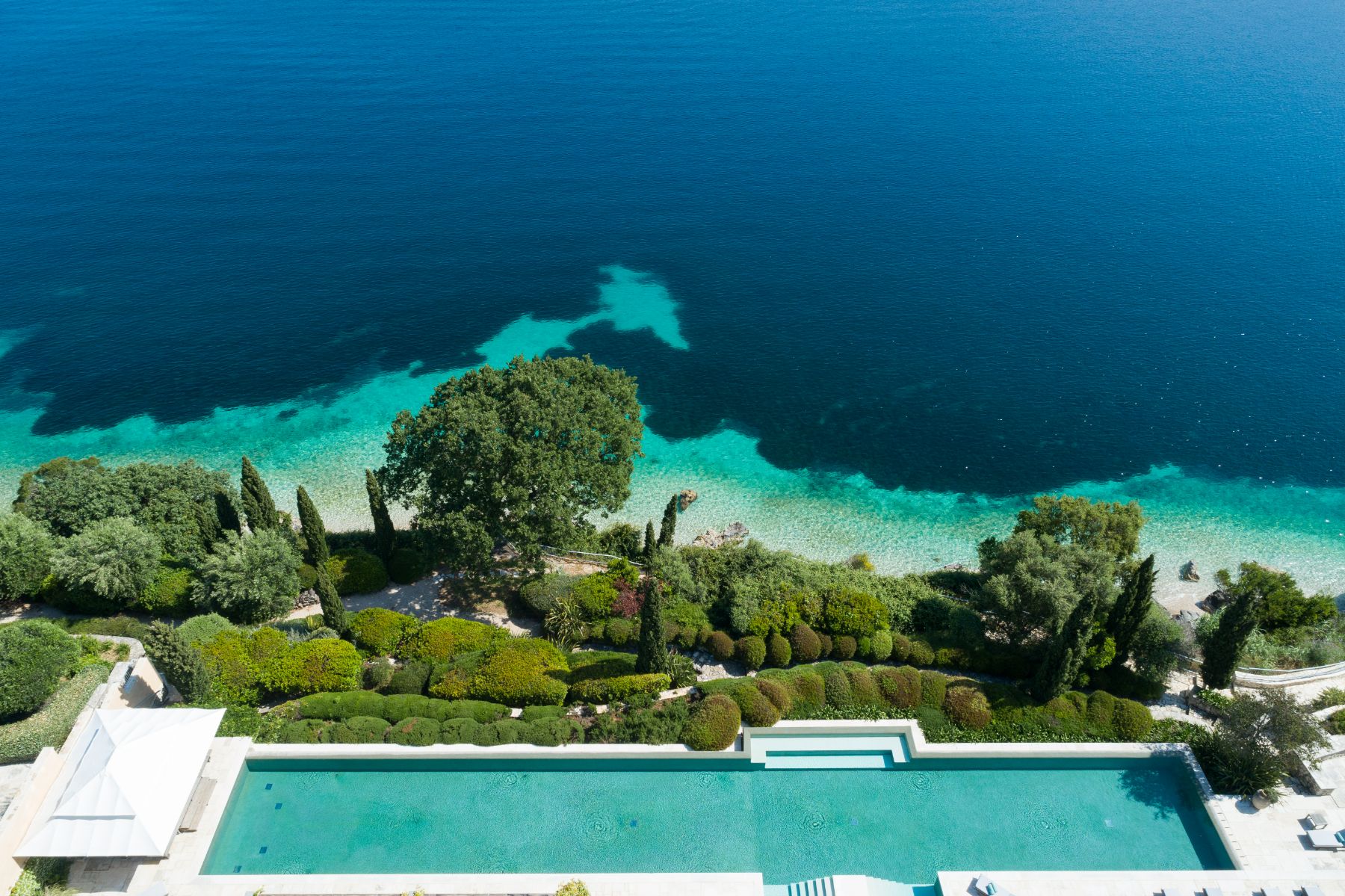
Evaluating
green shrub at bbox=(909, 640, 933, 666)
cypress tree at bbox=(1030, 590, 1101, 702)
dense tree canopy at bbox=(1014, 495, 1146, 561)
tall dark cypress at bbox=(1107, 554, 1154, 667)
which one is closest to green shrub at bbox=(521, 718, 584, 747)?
green shrub at bbox=(909, 640, 933, 666)

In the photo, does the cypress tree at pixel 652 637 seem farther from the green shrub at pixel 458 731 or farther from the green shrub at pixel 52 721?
the green shrub at pixel 52 721

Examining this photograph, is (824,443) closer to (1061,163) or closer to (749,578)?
(749,578)

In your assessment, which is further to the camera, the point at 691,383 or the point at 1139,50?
the point at 1139,50

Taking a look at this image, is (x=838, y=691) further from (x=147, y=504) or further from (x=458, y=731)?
(x=147, y=504)

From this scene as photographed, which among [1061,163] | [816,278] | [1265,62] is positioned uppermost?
[1265,62]

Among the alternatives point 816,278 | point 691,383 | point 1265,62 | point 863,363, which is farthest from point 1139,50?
point 691,383

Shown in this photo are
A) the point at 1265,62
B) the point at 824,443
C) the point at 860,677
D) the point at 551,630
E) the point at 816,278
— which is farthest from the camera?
the point at 1265,62

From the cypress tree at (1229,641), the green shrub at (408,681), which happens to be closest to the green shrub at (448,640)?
the green shrub at (408,681)
